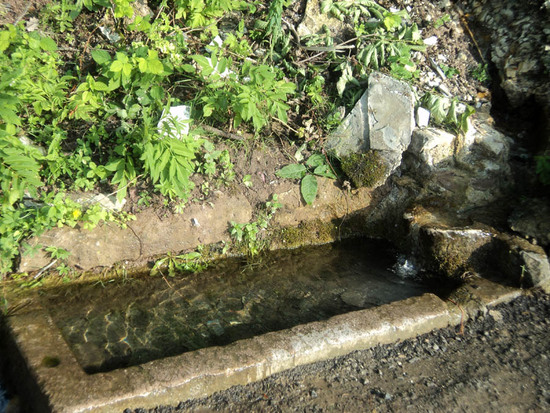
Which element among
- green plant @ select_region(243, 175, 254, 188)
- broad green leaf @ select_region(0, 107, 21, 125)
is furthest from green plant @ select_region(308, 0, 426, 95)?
broad green leaf @ select_region(0, 107, 21, 125)

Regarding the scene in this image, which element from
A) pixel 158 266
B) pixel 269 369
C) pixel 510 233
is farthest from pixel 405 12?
pixel 269 369

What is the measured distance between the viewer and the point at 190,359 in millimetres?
→ 2375

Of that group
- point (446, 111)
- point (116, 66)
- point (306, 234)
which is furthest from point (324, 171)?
point (116, 66)

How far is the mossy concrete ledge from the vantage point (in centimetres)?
212

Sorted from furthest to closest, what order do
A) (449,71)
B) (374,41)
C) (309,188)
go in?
(449,71) → (374,41) → (309,188)

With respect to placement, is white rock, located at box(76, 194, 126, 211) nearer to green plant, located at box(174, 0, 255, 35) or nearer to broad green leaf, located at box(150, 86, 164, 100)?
broad green leaf, located at box(150, 86, 164, 100)

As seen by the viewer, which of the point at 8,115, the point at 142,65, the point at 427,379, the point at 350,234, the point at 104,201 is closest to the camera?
the point at 427,379

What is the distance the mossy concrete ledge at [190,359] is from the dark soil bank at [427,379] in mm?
76

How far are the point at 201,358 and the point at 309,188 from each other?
7.22ft

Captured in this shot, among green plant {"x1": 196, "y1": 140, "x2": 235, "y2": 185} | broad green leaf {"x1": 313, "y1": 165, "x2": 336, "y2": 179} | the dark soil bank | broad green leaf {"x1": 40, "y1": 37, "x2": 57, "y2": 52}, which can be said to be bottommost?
the dark soil bank

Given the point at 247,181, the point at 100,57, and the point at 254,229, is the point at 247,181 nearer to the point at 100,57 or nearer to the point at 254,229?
the point at 254,229

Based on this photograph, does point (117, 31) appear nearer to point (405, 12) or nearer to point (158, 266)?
point (158, 266)

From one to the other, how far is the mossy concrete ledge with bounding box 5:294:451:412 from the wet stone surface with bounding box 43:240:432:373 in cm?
36

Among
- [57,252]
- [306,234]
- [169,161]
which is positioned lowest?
[306,234]
